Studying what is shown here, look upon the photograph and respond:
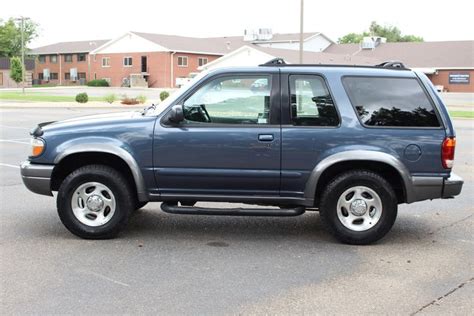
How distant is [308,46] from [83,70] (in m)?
31.6

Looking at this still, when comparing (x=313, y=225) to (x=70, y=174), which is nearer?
(x=70, y=174)

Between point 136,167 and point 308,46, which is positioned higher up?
point 308,46

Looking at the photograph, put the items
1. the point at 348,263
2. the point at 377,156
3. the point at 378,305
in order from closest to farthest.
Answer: the point at 378,305
the point at 348,263
the point at 377,156

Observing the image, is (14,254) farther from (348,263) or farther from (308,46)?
(308,46)

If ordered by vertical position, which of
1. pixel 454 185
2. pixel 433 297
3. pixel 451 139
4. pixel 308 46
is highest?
pixel 308 46

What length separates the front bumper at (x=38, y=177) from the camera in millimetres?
6184

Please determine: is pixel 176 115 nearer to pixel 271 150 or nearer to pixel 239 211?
pixel 271 150

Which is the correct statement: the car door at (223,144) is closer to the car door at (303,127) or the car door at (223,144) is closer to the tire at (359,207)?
the car door at (303,127)

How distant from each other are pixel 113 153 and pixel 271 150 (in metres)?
1.60

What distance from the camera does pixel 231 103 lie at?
618 cm

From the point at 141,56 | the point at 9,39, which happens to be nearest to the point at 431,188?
the point at 141,56

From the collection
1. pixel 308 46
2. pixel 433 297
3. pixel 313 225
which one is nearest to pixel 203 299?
pixel 433 297

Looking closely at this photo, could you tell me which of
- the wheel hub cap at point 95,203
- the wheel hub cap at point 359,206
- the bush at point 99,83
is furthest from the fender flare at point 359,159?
the bush at point 99,83

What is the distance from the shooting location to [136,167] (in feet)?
20.0
